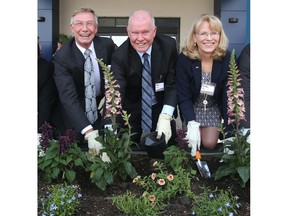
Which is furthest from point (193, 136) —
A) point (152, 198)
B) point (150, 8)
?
point (150, 8)

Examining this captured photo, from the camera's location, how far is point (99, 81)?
3.47m

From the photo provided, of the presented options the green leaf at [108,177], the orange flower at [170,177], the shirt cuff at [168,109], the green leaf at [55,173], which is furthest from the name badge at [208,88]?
the green leaf at [55,173]

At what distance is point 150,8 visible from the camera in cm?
915

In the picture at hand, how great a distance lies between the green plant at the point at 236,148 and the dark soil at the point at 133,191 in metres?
0.06

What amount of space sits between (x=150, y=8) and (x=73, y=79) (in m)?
6.16

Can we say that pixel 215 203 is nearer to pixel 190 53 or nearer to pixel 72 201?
pixel 72 201

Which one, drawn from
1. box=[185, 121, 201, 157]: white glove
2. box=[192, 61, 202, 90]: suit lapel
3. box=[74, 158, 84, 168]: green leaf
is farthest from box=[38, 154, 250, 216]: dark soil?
box=[192, 61, 202, 90]: suit lapel

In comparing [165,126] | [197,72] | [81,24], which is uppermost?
[81,24]

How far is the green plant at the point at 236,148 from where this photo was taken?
2.33 meters

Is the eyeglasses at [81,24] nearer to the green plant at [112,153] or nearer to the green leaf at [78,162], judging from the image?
the green plant at [112,153]

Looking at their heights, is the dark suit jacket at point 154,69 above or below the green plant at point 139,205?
above

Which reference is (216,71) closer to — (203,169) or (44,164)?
(203,169)

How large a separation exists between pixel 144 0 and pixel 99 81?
6.09m

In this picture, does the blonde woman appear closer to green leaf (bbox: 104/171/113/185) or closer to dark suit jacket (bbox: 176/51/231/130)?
dark suit jacket (bbox: 176/51/231/130)
